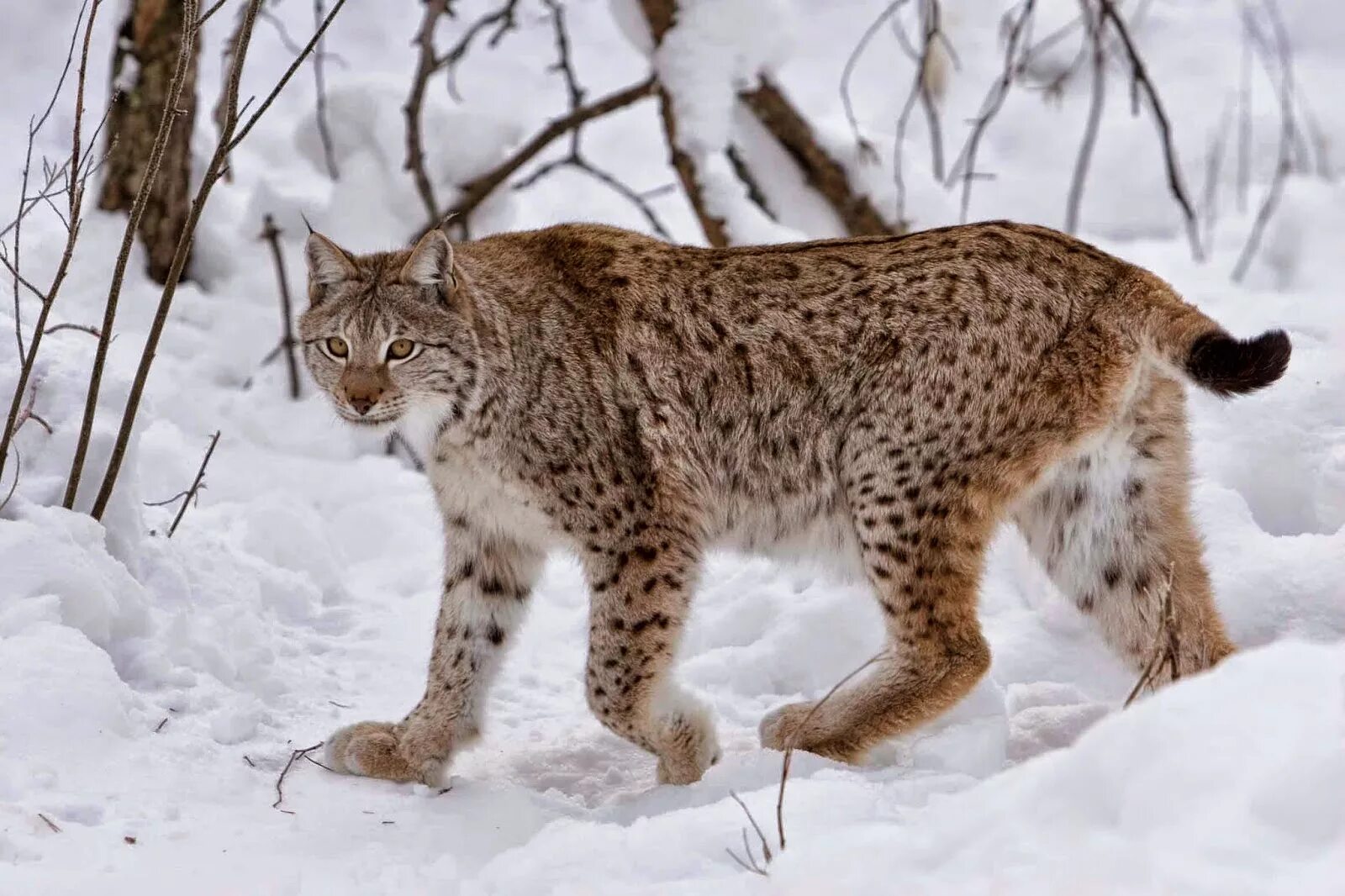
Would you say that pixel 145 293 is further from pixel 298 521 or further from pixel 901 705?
pixel 901 705

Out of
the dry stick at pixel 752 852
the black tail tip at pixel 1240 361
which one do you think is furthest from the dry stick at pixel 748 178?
the dry stick at pixel 752 852

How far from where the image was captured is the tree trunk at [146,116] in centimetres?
629

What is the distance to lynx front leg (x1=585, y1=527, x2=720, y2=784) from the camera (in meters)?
3.91

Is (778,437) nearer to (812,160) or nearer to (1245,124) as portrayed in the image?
(812,160)

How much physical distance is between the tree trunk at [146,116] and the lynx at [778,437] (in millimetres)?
2559

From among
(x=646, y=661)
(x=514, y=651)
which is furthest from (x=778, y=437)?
(x=514, y=651)

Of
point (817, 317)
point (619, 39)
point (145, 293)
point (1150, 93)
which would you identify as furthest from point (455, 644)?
point (619, 39)

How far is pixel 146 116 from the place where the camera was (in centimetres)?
629

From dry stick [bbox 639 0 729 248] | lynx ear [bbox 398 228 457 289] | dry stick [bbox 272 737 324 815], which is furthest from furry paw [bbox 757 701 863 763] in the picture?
dry stick [bbox 639 0 729 248]

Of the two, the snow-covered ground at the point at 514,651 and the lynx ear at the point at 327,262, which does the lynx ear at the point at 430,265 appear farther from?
the snow-covered ground at the point at 514,651

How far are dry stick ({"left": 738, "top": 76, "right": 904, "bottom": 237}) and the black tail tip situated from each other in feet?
9.24

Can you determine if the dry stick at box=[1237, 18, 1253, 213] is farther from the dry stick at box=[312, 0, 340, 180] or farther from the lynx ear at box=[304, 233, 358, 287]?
the lynx ear at box=[304, 233, 358, 287]

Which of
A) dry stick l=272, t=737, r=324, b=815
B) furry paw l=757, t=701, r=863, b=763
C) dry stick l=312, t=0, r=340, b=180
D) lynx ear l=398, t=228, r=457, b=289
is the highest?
dry stick l=312, t=0, r=340, b=180

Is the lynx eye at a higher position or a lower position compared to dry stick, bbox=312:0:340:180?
lower
